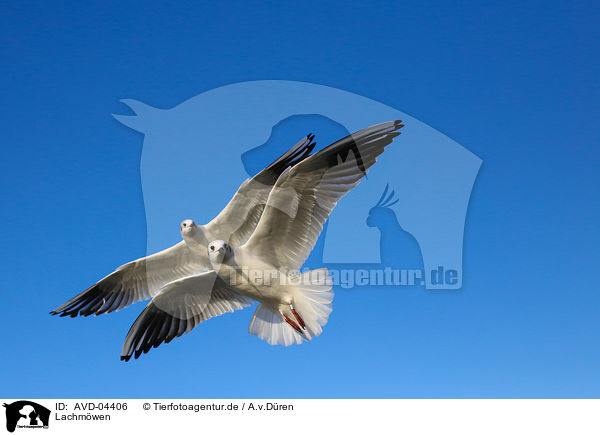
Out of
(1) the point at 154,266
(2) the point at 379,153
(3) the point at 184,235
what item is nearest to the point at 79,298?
(1) the point at 154,266

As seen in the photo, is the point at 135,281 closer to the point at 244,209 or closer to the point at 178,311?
the point at 178,311

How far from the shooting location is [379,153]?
13.5ft

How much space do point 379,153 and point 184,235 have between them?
2.52 m

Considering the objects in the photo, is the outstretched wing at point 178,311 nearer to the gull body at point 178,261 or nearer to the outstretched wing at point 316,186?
the gull body at point 178,261

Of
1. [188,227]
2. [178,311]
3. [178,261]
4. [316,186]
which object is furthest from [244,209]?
[316,186]

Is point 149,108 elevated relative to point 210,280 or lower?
elevated

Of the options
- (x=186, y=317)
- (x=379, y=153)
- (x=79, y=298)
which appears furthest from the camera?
(x=79, y=298)

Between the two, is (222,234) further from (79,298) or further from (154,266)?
(79,298)

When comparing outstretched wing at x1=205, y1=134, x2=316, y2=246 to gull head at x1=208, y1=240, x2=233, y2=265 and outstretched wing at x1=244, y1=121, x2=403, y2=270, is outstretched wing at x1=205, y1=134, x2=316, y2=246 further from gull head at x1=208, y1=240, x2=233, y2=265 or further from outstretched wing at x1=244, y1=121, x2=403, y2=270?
gull head at x1=208, y1=240, x2=233, y2=265

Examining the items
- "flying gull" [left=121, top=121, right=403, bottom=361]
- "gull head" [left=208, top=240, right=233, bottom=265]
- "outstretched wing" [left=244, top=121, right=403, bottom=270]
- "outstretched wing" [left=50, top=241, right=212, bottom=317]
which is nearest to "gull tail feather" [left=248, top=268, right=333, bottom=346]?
"flying gull" [left=121, top=121, right=403, bottom=361]

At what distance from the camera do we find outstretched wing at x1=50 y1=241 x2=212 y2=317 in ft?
18.5
